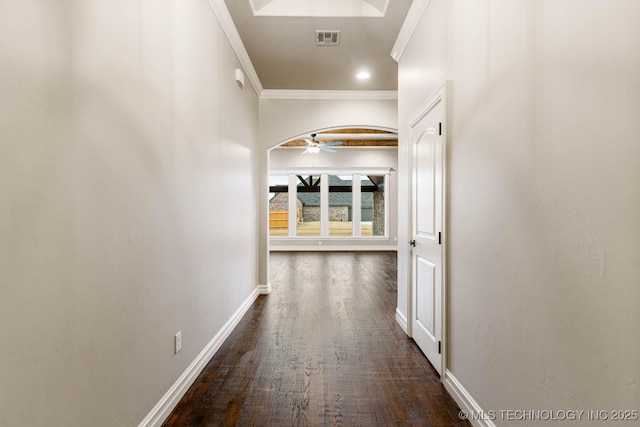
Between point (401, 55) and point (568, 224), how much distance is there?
2.84 m

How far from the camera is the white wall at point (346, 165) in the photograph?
31.3ft

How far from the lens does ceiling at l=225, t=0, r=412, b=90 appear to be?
2979 mm

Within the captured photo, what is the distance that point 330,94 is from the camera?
4.79 metres

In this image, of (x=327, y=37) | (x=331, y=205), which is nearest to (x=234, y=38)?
(x=327, y=37)

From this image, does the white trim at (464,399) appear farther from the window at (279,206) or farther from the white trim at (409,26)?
A: the window at (279,206)

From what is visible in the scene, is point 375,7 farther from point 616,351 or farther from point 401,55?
point 616,351

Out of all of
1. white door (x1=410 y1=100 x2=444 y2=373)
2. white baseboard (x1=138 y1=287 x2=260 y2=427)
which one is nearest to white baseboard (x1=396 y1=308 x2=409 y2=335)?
white door (x1=410 y1=100 x2=444 y2=373)

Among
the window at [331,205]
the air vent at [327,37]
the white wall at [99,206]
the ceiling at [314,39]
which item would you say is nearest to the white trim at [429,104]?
the ceiling at [314,39]

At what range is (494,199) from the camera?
1611 mm

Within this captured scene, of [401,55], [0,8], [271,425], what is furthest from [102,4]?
[401,55]

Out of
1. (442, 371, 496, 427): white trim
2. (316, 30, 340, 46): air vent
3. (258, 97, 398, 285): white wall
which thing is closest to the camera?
(442, 371, 496, 427): white trim

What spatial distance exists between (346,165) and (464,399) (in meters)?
8.10

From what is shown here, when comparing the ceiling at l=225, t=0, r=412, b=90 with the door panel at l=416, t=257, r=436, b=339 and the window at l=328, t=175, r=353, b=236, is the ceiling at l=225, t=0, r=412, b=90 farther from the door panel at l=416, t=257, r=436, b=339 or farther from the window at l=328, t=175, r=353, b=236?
the window at l=328, t=175, r=353, b=236

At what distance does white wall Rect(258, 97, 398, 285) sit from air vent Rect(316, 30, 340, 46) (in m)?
1.37
